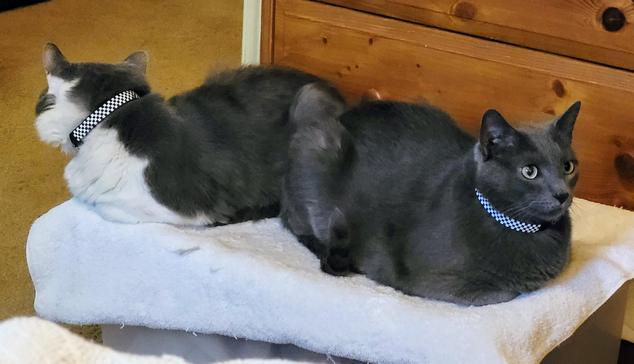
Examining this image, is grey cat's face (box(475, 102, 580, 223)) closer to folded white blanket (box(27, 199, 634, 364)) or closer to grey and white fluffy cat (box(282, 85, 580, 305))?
grey and white fluffy cat (box(282, 85, 580, 305))

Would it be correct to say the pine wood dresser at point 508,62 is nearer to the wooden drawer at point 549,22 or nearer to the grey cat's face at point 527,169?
the wooden drawer at point 549,22

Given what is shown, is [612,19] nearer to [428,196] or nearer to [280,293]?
[428,196]

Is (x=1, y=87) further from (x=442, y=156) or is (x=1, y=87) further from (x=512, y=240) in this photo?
(x=512, y=240)

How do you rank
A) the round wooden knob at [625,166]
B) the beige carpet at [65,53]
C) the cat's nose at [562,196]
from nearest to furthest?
the cat's nose at [562,196]
the round wooden knob at [625,166]
the beige carpet at [65,53]

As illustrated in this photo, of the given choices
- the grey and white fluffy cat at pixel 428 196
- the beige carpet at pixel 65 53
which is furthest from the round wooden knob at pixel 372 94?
the beige carpet at pixel 65 53

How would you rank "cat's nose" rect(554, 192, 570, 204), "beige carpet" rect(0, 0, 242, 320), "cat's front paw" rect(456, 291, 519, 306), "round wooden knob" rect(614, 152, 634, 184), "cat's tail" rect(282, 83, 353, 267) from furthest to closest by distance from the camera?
"beige carpet" rect(0, 0, 242, 320) < "round wooden knob" rect(614, 152, 634, 184) < "cat's tail" rect(282, 83, 353, 267) < "cat's front paw" rect(456, 291, 519, 306) < "cat's nose" rect(554, 192, 570, 204)

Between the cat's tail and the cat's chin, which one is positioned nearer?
the cat's chin

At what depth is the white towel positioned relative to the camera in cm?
92

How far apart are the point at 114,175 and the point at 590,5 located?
0.88m

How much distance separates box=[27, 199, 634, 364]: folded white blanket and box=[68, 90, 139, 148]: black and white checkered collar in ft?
0.42

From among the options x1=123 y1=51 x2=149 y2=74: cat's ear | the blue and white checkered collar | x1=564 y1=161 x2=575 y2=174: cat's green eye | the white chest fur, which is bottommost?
the white chest fur

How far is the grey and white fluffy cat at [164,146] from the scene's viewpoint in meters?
1.41

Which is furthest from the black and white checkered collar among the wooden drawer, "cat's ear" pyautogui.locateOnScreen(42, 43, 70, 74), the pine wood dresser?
the wooden drawer

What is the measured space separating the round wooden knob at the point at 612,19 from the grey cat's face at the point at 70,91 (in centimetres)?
83
